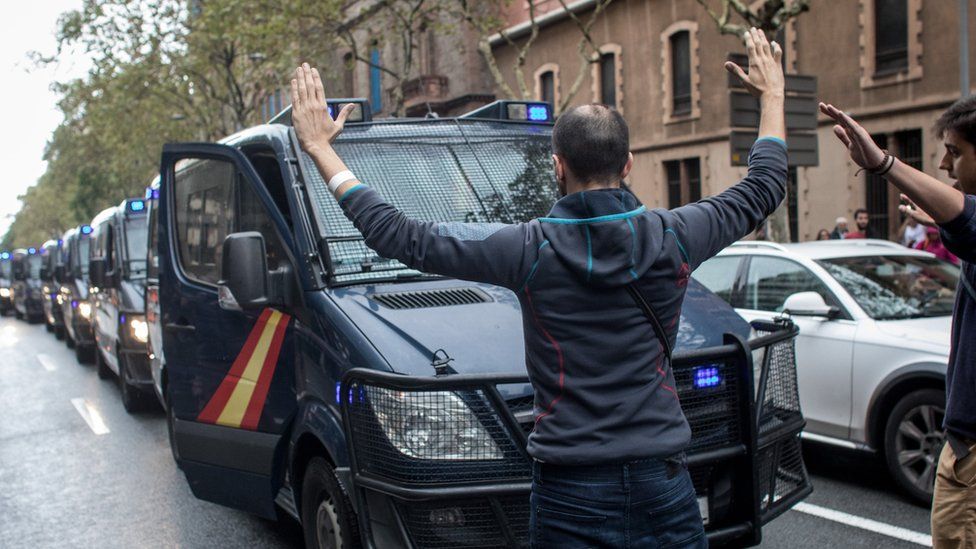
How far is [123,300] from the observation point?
1159 centimetres

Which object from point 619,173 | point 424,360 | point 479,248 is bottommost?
point 424,360

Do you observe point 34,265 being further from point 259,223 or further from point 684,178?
point 259,223

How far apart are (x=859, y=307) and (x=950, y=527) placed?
3.87 metres

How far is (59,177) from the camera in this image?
2072 inches

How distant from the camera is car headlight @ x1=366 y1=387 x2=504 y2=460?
3.49 metres

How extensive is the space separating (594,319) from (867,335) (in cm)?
468

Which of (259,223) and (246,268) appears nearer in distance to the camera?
(246,268)

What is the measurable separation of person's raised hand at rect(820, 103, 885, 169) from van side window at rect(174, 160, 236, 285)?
11.3ft

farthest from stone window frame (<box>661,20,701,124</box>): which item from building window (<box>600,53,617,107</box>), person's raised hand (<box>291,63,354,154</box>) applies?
person's raised hand (<box>291,63,354,154</box>)

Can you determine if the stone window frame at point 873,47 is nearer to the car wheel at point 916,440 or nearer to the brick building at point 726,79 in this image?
the brick building at point 726,79

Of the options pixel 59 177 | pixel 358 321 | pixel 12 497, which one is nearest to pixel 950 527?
pixel 358 321

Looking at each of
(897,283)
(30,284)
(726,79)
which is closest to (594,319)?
(897,283)

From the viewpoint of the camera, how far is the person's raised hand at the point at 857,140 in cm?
279

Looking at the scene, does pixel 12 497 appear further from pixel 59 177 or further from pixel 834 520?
pixel 59 177
